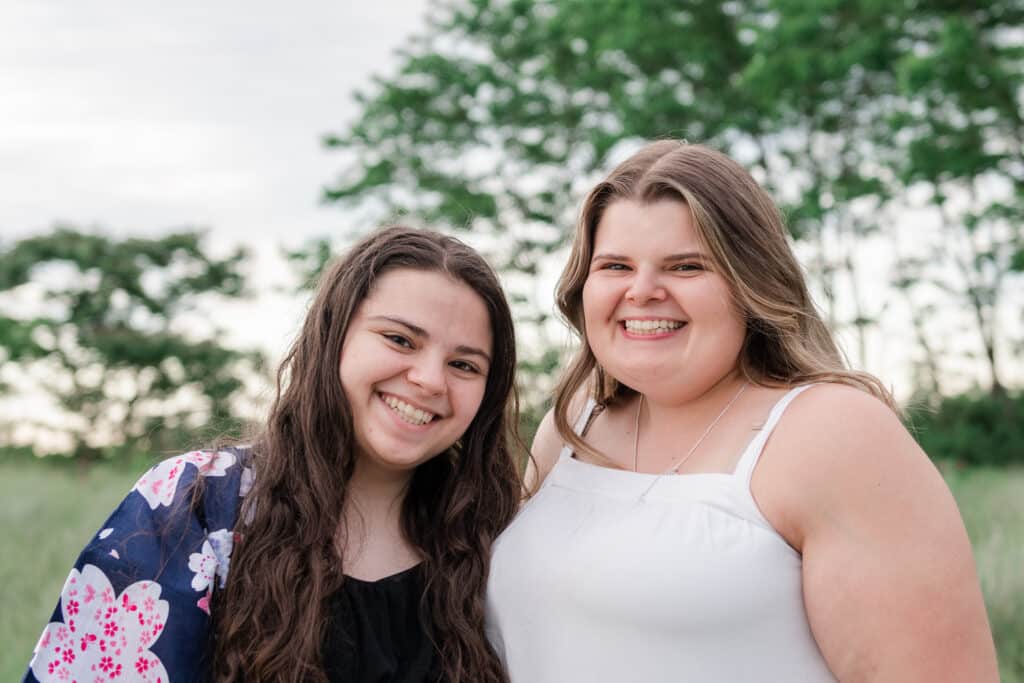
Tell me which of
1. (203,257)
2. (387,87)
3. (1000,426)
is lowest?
(1000,426)

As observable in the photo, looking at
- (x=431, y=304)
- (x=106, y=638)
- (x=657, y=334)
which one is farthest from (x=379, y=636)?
(x=657, y=334)

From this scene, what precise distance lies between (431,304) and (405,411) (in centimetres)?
24

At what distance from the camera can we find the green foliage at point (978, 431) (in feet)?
48.2

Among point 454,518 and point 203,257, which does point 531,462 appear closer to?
point 454,518

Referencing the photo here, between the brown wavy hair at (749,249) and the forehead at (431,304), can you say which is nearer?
the brown wavy hair at (749,249)

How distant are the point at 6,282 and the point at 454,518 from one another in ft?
70.3

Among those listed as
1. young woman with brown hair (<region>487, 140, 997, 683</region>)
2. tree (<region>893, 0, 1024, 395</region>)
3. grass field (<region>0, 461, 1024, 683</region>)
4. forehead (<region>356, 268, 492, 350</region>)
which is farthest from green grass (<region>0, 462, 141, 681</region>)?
tree (<region>893, 0, 1024, 395</region>)

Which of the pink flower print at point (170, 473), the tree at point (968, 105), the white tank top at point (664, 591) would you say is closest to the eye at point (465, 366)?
the white tank top at point (664, 591)

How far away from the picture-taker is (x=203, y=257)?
22359 millimetres

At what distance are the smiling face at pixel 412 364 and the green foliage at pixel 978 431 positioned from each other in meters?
13.6

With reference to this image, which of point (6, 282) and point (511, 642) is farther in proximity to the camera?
point (6, 282)

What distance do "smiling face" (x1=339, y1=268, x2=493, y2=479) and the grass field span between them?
9.65 feet

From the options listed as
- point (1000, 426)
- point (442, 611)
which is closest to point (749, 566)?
point (442, 611)

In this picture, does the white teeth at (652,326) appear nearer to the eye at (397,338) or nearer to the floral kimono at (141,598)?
the eye at (397,338)
